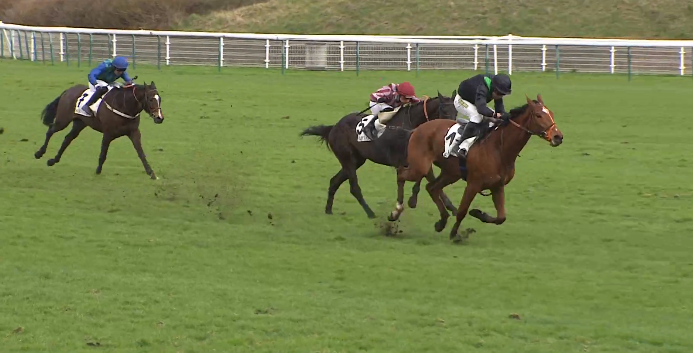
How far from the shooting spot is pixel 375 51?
110 feet

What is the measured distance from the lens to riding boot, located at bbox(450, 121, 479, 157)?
1107cm

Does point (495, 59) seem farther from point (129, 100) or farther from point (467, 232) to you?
point (467, 232)

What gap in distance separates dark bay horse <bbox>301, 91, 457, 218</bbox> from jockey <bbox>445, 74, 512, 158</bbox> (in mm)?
683

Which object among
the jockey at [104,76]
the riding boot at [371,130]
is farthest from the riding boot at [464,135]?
the jockey at [104,76]

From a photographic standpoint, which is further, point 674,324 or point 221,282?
point 221,282

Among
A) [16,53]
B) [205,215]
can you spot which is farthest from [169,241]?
[16,53]

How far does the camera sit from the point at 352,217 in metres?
12.9

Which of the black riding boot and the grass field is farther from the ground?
the black riding boot

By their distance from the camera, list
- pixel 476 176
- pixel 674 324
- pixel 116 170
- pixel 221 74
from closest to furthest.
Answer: pixel 674 324 < pixel 476 176 < pixel 116 170 < pixel 221 74

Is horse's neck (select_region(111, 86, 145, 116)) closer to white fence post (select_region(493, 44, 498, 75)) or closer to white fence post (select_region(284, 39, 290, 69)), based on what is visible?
white fence post (select_region(493, 44, 498, 75))

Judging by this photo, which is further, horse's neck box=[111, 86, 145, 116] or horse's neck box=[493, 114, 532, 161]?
horse's neck box=[111, 86, 145, 116]

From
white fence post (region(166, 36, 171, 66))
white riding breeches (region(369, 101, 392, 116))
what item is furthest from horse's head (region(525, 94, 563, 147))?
white fence post (region(166, 36, 171, 66))

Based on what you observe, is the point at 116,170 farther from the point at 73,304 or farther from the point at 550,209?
the point at 73,304

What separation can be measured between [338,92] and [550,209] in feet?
44.8
